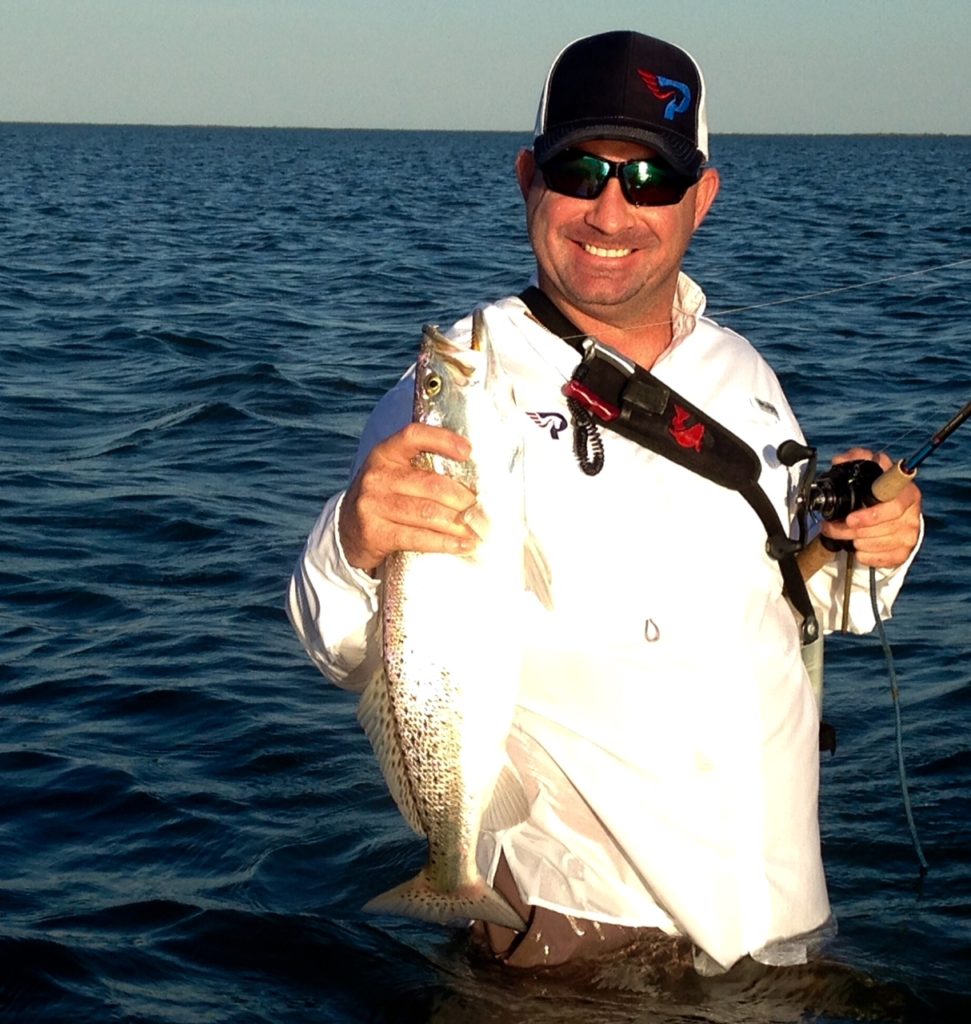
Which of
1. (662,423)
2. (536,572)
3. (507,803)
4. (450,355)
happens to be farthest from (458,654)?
(662,423)

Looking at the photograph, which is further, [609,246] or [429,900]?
[609,246]

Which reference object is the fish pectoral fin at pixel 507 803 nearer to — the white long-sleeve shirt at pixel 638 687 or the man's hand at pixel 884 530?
the white long-sleeve shirt at pixel 638 687

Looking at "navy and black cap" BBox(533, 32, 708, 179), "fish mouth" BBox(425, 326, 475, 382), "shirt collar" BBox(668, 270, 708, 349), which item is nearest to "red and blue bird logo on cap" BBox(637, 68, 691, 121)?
"navy and black cap" BBox(533, 32, 708, 179)

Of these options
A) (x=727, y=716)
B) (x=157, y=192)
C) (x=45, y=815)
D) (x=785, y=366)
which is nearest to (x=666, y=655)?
(x=727, y=716)

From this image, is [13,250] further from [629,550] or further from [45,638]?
[629,550]

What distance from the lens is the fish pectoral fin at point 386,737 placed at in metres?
3.79

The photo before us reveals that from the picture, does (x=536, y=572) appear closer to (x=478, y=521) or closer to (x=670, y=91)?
(x=478, y=521)

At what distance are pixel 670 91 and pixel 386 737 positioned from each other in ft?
6.02

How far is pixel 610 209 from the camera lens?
14.2 ft

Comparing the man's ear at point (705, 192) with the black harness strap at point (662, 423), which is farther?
the man's ear at point (705, 192)

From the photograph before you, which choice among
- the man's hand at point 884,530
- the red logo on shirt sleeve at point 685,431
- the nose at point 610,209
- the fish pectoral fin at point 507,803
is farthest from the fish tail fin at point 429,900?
the nose at point 610,209

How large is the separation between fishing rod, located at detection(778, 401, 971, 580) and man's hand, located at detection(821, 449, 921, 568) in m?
0.03

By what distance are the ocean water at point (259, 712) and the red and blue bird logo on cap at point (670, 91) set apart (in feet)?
5.83

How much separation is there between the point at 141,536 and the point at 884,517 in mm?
6993
